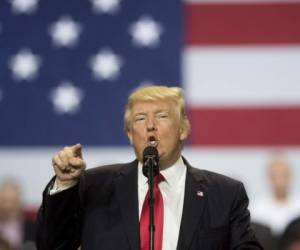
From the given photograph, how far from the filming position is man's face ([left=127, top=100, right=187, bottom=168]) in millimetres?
2605

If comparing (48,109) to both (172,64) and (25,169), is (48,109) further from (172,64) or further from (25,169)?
(172,64)

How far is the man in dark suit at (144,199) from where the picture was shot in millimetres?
2543

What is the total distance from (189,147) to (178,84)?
0.53 metres

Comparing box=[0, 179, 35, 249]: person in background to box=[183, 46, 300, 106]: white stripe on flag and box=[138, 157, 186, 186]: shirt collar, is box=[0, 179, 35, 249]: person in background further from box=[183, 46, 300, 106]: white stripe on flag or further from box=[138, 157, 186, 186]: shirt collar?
box=[138, 157, 186, 186]: shirt collar

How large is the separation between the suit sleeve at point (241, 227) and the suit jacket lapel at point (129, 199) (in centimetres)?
31

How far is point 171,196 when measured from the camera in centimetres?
266

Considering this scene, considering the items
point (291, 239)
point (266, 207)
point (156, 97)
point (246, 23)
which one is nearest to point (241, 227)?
point (156, 97)

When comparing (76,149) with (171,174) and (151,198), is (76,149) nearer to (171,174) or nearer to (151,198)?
(151,198)

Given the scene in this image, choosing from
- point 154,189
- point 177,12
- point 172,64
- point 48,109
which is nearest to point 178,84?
point 172,64

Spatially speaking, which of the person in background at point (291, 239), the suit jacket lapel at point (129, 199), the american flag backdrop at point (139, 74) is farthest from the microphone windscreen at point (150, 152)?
the american flag backdrop at point (139, 74)

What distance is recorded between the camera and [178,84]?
691cm

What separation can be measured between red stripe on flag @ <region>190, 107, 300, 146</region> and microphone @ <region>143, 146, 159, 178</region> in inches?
176

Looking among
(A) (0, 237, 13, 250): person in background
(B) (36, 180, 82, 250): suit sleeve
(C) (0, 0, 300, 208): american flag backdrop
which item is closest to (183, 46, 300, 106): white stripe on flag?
(C) (0, 0, 300, 208): american flag backdrop

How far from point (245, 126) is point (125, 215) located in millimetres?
4422
